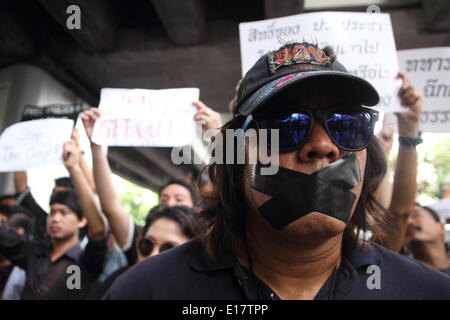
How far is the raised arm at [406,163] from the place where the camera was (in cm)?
146

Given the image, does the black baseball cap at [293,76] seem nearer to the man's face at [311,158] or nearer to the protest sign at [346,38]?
the man's face at [311,158]

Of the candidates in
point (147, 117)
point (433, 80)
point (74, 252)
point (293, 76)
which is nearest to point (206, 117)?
point (147, 117)

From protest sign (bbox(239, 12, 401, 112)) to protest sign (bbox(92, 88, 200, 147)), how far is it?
0.36 metres

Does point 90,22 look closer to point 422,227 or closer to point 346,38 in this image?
point 346,38

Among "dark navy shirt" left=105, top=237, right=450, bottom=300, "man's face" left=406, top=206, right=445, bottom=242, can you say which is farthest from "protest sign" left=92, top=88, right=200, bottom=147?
"man's face" left=406, top=206, right=445, bottom=242

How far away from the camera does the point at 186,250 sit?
0.97 meters

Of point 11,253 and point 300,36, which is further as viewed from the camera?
point 11,253

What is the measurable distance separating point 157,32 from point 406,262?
286 centimetres

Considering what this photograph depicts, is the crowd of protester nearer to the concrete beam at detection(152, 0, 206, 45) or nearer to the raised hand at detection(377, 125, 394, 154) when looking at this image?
the raised hand at detection(377, 125, 394, 154)

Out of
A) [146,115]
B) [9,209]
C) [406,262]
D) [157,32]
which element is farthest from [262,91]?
[9,209]

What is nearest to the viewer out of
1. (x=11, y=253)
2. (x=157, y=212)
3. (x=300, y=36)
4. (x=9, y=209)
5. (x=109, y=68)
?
(x=300, y=36)

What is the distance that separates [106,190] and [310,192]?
1.40 meters

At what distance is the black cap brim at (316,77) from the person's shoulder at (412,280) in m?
0.42

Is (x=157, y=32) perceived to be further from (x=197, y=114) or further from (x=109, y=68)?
(x=197, y=114)
